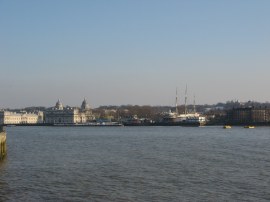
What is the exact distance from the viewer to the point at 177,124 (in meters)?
164

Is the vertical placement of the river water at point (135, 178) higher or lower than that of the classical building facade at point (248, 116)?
lower

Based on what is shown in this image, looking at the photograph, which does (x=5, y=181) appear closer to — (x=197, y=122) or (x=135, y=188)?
(x=135, y=188)

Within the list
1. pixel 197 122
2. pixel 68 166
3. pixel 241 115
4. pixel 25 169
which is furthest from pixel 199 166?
pixel 241 115

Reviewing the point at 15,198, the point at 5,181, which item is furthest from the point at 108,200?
the point at 5,181

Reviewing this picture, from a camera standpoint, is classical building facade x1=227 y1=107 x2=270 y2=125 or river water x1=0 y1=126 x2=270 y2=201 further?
classical building facade x1=227 y1=107 x2=270 y2=125

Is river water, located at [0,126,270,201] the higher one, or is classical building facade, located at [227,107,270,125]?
classical building facade, located at [227,107,270,125]

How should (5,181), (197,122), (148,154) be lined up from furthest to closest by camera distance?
(197,122) → (148,154) → (5,181)

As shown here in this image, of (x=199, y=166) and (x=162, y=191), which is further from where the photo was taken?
(x=199, y=166)

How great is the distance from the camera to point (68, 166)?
31344 millimetres

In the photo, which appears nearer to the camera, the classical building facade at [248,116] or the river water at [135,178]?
the river water at [135,178]

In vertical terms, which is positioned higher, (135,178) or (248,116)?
(248,116)

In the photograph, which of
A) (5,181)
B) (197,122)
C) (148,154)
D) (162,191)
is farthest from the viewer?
(197,122)

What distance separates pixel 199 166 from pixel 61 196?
1206 centimetres

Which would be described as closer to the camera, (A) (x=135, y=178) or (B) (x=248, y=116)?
(A) (x=135, y=178)
